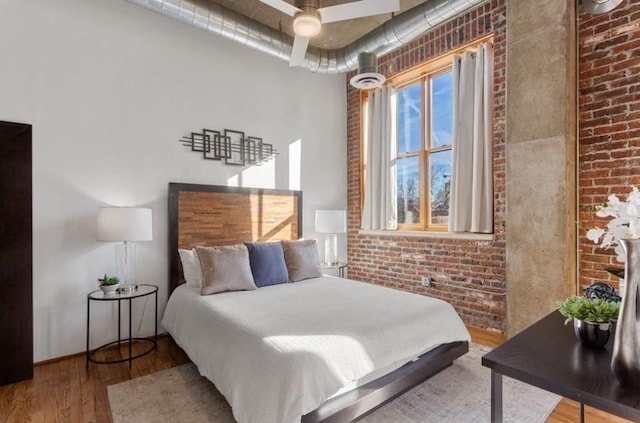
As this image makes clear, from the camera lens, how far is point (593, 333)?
1.39 meters

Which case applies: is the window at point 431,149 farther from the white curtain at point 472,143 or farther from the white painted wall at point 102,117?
the white painted wall at point 102,117

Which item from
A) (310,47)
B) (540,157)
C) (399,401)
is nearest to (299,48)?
(310,47)

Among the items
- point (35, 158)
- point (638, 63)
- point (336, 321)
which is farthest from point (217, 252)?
point (638, 63)

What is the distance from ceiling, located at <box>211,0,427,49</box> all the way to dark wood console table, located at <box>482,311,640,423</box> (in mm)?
3570

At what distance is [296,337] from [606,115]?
10.6 ft

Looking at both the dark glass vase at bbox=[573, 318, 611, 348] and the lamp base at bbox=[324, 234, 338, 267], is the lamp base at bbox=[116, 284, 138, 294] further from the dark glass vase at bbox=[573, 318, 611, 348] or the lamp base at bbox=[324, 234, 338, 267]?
the dark glass vase at bbox=[573, 318, 611, 348]

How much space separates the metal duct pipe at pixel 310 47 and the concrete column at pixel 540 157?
25.5 inches

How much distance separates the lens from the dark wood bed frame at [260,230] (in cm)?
198

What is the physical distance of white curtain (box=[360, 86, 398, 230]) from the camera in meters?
4.63

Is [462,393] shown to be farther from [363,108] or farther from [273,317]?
[363,108]

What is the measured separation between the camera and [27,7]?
112 inches

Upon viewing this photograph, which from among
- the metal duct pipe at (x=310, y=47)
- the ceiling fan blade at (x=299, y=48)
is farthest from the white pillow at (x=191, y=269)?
the metal duct pipe at (x=310, y=47)

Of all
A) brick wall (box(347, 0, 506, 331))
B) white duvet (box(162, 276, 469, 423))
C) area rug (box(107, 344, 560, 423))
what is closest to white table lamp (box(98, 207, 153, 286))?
white duvet (box(162, 276, 469, 423))

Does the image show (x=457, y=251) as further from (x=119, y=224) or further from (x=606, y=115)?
(x=119, y=224)
